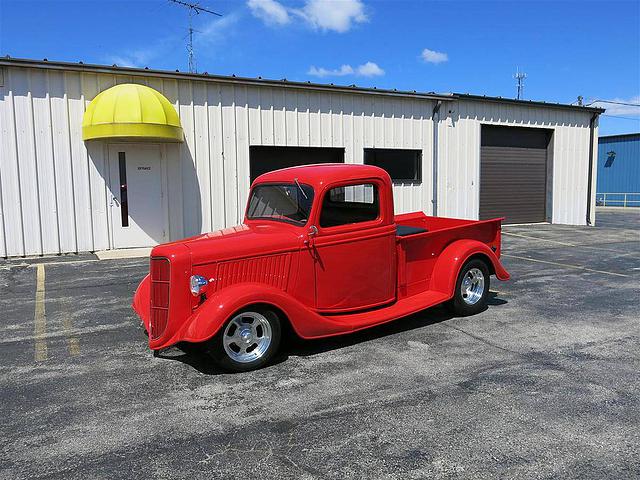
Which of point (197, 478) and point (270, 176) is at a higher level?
point (270, 176)

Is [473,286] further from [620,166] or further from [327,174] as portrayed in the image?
[620,166]

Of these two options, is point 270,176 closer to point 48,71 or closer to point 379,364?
point 379,364

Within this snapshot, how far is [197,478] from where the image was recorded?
9.59 feet

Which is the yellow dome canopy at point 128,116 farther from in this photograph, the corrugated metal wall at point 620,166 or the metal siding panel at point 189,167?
the corrugated metal wall at point 620,166

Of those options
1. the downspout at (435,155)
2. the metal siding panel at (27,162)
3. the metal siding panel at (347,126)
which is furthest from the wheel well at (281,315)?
the downspout at (435,155)

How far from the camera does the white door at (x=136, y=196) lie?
12.0 metres

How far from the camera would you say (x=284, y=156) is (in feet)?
46.4

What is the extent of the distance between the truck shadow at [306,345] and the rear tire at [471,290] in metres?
0.19

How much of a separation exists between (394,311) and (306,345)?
41.2 inches

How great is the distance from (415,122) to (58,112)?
32.5 ft

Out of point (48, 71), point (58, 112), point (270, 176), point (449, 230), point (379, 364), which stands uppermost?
point (48, 71)

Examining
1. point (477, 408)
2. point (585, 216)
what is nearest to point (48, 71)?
point (477, 408)

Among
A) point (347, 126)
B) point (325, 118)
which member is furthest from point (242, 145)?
point (347, 126)

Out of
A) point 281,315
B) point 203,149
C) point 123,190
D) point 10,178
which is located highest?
point 203,149
